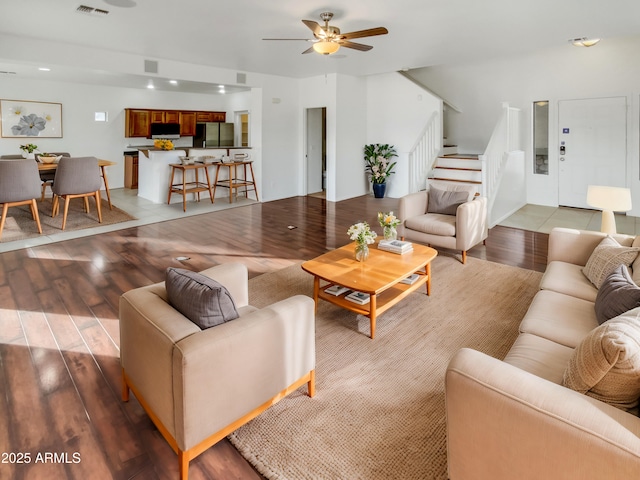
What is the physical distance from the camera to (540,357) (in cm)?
186

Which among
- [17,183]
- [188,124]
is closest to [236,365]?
[17,183]

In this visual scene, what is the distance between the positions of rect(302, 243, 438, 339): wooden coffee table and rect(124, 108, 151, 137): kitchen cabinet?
8.66 meters

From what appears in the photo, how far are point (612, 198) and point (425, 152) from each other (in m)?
4.09

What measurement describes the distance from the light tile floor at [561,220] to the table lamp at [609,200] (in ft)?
7.51

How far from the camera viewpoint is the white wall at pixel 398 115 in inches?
334

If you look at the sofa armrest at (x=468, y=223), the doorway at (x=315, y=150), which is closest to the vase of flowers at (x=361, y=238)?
the sofa armrest at (x=468, y=223)

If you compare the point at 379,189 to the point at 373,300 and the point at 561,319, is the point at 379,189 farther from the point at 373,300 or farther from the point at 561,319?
the point at 561,319

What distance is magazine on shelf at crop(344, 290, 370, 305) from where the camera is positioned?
3016 millimetres

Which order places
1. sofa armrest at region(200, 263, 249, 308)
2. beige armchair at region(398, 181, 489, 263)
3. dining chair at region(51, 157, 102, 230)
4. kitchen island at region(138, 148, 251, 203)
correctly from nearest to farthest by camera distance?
sofa armrest at region(200, 263, 249, 308)
beige armchair at region(398, 181, 489, 263)
dining chair at region(51, 157, 102, 230)
kitchen island at region(138, 148, 251, 203)

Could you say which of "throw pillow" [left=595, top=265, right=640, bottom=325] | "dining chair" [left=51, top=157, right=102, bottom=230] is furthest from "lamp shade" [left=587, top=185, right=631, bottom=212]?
"dining chair" [left=51, top=157, right=102, bottom=230]

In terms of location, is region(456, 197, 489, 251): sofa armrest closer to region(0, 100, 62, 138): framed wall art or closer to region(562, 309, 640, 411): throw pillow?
region(562, 309, 640, 411): throw pillow

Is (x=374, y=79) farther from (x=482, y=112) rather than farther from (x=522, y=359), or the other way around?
(x=522, y=359)

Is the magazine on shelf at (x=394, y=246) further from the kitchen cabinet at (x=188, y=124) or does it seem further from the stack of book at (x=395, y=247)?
the kitchen cabinet at (x=188, y=124)

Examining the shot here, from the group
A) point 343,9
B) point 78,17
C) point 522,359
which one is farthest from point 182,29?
point 522,359
